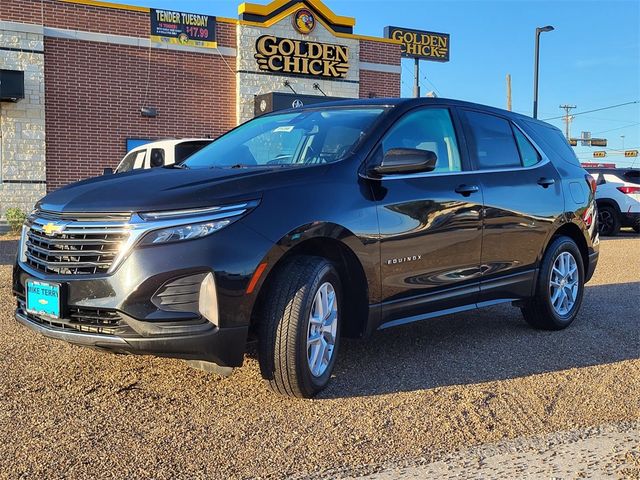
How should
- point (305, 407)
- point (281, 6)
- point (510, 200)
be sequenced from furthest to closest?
point (281, 6)
point (510, 200)
point (305, 407)

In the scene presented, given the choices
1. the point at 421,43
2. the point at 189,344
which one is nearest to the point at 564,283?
the point at 189,344

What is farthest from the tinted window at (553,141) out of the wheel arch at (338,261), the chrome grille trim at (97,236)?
the chrome grille trim at (97,236)

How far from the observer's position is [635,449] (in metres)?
3.44

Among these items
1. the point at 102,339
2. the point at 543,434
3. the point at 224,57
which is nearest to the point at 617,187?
the point at 224,57

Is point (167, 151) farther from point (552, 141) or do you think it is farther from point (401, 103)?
point (401, 103)

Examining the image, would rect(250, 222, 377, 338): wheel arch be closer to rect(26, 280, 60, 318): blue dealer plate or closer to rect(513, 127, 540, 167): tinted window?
rect(26, 280, 60, 318): blue dealer plate

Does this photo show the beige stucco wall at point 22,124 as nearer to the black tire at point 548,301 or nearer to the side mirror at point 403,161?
the black tire at point 548,301

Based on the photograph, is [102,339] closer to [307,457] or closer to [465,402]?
[307,457]

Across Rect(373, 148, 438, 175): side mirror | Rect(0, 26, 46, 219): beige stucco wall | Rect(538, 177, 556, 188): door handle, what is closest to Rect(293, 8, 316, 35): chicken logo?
Rect(0, 26, 46, 219): beige stucco wall

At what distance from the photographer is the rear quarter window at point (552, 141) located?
6.11m

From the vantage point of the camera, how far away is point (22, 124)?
16422 millimetres

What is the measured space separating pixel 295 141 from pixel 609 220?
13.5 meters

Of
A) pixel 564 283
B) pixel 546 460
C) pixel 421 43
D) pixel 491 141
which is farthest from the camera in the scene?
pixel 421 43

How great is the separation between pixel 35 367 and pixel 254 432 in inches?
71.6
